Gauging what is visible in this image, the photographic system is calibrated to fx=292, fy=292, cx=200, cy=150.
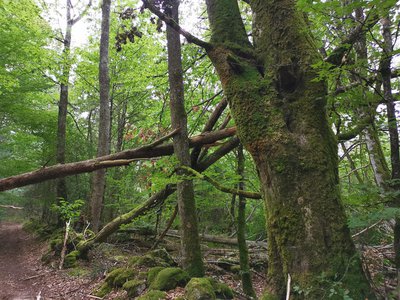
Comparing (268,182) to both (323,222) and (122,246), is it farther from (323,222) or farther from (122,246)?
(122,246)

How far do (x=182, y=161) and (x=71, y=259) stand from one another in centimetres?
539

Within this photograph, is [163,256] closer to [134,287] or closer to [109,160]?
[134,287]

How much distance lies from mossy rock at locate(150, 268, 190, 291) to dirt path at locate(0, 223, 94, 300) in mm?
1734

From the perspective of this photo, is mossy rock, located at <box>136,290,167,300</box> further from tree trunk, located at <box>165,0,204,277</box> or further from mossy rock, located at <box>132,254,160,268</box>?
mossy rock, located at <box>132,254,160,268</box>

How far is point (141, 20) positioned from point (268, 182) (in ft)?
39.3

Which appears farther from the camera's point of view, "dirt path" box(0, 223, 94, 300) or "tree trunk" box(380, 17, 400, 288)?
"dirt path" box(0, 223, 94, 300)

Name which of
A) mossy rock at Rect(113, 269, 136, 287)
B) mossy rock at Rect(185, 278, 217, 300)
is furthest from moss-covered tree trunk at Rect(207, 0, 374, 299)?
mossy rock at Rect(113, 269, 136, 287)

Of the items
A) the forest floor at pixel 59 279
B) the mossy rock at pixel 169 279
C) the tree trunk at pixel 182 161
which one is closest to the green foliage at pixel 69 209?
the forest floor at pixel 59 279

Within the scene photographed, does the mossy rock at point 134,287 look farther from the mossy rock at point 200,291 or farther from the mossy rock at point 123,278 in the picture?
the mossy rock at point 200,291

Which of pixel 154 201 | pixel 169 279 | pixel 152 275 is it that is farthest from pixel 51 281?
pixel 169 279

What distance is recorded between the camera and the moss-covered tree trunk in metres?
2.43

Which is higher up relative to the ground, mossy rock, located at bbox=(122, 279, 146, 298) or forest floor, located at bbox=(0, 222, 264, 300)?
mossy rock, located at bbox=(122, 279, 146, 298)

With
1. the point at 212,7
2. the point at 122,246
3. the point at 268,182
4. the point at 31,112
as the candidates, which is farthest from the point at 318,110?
the point at 31,112

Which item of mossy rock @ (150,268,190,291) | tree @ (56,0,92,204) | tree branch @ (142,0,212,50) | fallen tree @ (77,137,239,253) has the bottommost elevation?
mossy rock @ (150,268,190,291)
